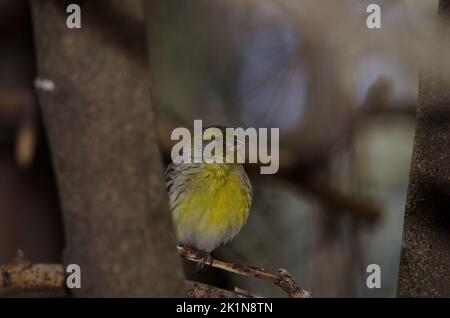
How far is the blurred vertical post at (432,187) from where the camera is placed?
127 cm

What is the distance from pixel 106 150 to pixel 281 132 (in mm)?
1953

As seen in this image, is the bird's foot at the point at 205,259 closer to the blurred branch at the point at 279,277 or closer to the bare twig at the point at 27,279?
the blurred branch at the point at 279,277

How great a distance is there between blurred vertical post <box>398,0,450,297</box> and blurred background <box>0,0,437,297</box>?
1.15m

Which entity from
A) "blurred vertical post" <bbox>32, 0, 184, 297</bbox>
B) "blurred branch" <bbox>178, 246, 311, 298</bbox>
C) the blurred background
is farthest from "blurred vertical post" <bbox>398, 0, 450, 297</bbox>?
the blurred background

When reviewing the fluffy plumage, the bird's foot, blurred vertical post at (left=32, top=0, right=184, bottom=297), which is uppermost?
blurred vertical post at (left=32, top=0, right=184, bottom=297)

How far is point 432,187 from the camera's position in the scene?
1295 millimetres

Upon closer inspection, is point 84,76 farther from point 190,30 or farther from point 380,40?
point 190,30

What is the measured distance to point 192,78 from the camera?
3.17m

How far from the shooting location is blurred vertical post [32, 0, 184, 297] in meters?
1.02

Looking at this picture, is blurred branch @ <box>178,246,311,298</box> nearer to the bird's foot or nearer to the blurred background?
the bird's foot

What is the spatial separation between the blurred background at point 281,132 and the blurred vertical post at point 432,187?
115 centimetres
